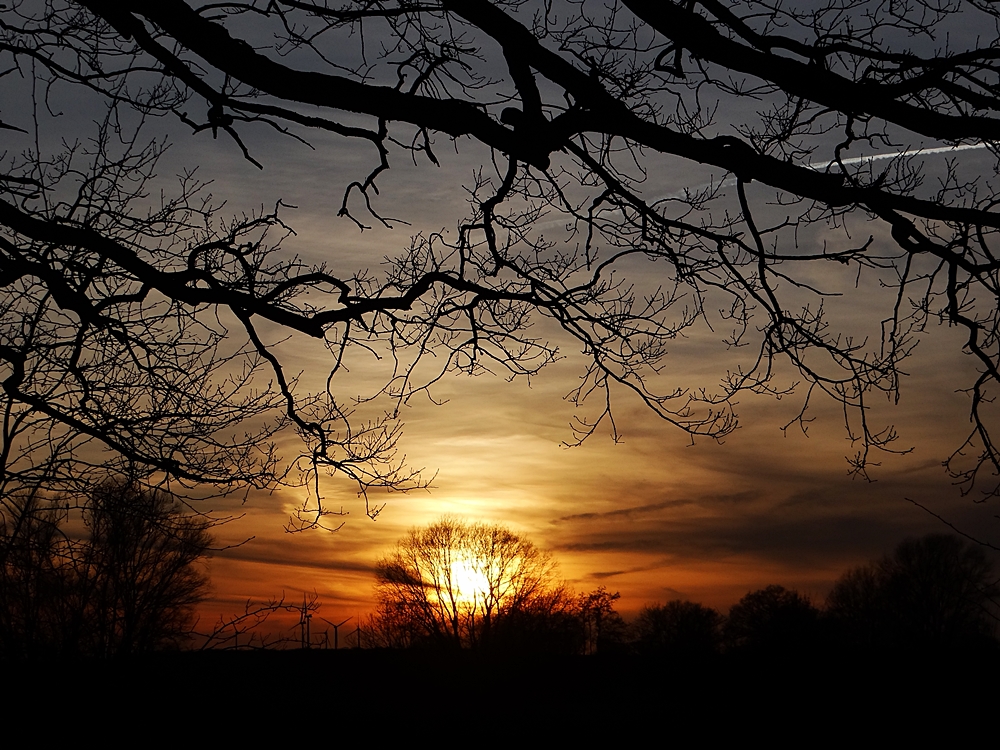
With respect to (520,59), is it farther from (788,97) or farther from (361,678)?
(361,678)

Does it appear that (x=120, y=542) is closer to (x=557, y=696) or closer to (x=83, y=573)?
(x=83, y=573)

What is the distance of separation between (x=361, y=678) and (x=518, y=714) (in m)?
1.75

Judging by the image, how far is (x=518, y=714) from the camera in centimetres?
962

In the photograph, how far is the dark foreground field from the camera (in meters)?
7.47

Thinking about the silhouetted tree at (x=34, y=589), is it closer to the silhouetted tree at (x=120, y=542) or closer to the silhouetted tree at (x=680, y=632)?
the silhouetted tree at (x=120, y=542)

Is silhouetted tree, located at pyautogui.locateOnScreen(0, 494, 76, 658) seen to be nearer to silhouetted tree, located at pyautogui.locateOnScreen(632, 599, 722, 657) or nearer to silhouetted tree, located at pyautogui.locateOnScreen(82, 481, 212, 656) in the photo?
silhouetted tree, located at pyautogui.locateOnScreen(82, 481, 212, 656)

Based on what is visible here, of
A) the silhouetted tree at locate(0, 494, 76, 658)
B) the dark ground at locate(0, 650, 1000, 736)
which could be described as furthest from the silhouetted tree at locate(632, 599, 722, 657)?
the silhouetted tree at locate(0, 494, 76, 658)

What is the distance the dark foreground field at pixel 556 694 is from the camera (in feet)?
24.5

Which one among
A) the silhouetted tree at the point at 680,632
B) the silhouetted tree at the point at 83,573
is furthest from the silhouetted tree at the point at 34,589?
the silhouetted tree at the point at 680,632

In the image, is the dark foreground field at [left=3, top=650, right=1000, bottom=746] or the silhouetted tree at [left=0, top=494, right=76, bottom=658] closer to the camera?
the silhouetted tree at [left=0, top=494, right=76, bottom=658]

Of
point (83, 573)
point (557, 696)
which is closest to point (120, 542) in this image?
point (83, 573)

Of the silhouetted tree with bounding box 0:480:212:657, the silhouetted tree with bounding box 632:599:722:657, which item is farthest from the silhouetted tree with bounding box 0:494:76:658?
the silhouetted tree with bounding box 632:599:722:657

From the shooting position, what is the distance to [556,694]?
10352 millimetres

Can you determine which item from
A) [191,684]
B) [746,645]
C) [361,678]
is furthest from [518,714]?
[191,684]
